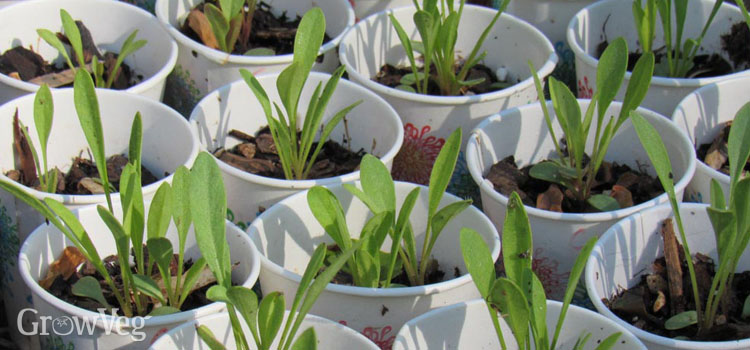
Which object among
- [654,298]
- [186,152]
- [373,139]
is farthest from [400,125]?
[654,298]

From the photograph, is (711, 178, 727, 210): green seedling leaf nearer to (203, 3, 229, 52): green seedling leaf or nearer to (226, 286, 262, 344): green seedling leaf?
(226, 286, 262, 344): green seedling leaf

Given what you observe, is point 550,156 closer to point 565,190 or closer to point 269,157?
point 565,190

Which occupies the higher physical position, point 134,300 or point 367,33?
point 367,33

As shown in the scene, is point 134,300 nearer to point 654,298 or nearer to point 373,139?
point 373,139

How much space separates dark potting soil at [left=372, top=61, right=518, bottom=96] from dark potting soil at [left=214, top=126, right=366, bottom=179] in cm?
19

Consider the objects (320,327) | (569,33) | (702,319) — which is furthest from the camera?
(569,33)

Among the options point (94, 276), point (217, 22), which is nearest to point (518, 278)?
point (94, 276)

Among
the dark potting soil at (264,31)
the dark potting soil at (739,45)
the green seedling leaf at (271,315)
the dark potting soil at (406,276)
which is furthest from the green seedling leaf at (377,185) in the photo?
the dark potting soil at (739,45)

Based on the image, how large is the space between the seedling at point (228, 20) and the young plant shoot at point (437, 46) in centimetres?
23

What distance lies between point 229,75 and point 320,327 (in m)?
0.60

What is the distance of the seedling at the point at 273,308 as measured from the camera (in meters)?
0.75

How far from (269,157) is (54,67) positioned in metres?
0.41

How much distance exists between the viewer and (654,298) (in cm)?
103

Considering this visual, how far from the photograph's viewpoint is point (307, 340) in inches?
30.6
